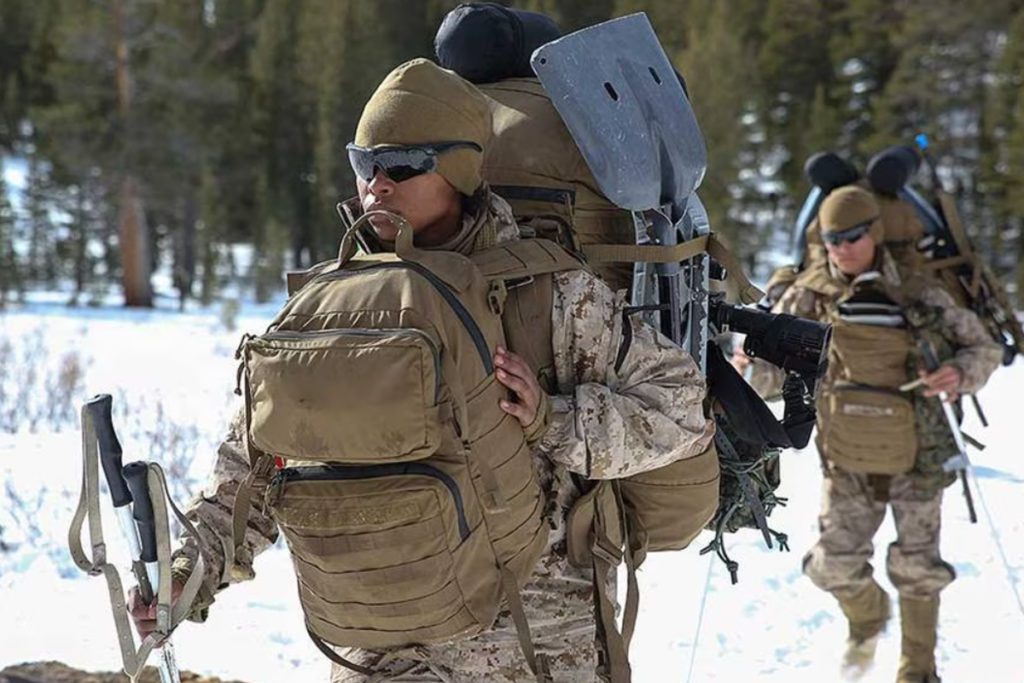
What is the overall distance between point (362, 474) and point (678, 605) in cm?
417

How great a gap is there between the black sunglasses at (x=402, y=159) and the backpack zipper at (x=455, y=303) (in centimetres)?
22

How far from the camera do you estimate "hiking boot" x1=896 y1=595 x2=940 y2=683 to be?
4.79 metres

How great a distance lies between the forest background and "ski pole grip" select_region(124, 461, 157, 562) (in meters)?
23.5

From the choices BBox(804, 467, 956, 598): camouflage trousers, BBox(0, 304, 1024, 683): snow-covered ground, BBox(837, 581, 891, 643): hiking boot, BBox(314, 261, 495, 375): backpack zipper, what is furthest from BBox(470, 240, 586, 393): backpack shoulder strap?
BBox(837, 581, 891, 643): hiking boot

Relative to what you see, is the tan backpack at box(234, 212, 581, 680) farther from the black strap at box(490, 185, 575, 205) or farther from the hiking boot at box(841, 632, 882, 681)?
the hiking boot at box(841, 632, 882, 681)

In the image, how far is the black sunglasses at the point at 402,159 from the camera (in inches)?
78.0

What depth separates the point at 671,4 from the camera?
112 ft

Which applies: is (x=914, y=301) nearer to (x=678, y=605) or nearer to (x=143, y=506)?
(x=678, y=605)

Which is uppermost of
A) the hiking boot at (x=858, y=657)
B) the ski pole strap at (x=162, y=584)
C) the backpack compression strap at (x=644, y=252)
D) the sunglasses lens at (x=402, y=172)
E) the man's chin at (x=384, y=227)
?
the sunglasses lens at (x=402, y=172)

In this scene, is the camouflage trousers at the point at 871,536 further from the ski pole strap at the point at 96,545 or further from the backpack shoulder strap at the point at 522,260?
the ski pole strap at the point at 96,545

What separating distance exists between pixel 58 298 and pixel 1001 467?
24.6 m

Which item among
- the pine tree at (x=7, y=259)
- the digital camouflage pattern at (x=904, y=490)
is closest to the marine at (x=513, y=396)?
the digital camouflage pattern at (x=904, y=490)

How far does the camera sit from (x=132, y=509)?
2.05 meters

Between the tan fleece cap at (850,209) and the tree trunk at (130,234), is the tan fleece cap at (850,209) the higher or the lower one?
the higher one
